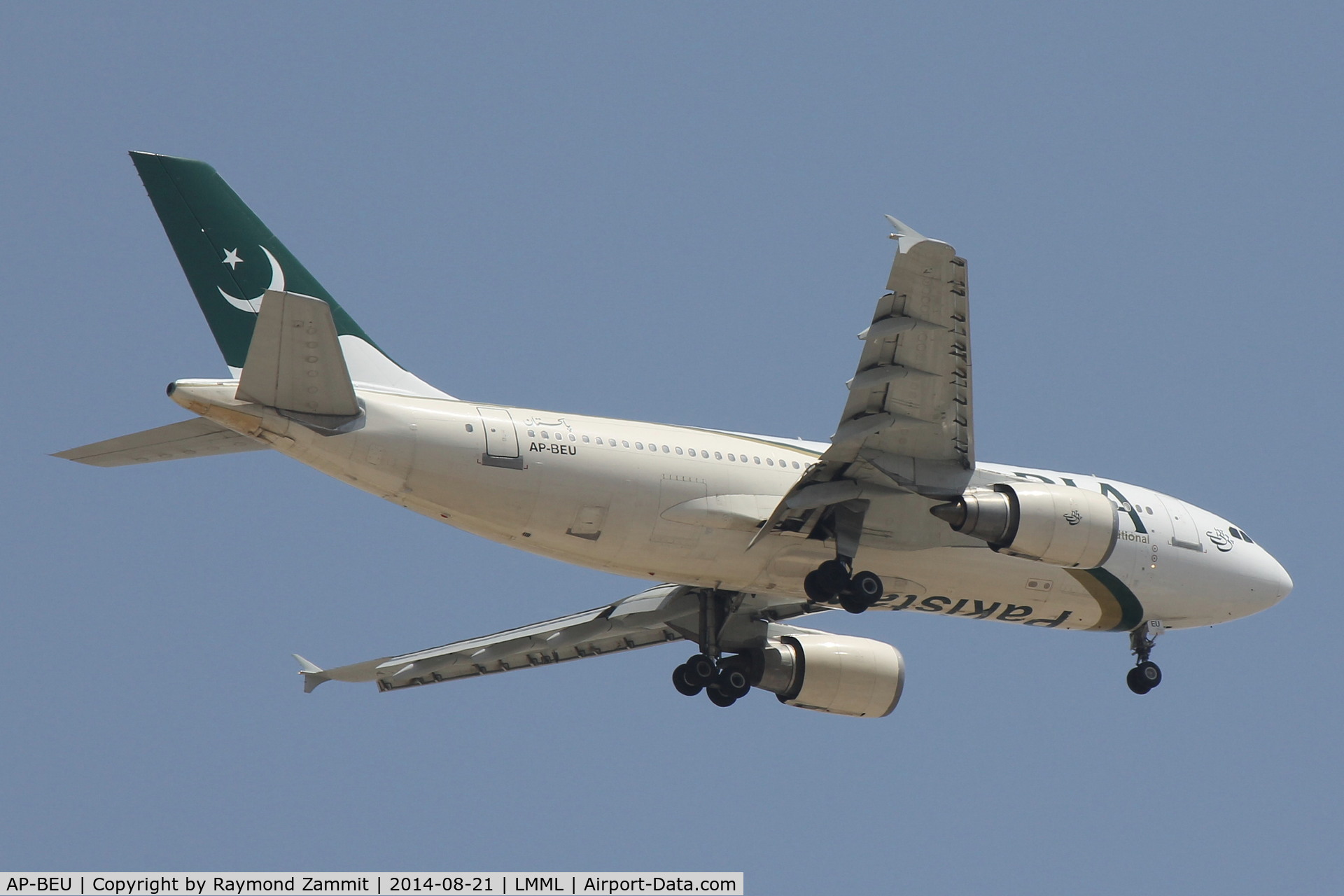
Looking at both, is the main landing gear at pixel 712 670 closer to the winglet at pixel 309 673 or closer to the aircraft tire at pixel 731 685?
the aircraft tire at pixel 731 685

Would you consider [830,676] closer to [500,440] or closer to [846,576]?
[846,576]

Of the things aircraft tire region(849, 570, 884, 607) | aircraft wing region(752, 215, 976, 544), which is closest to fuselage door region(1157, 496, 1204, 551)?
Answer: aircraft wing region(752, 215, 976, 544)

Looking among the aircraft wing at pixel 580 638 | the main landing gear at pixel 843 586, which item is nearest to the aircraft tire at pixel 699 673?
the aircraft wing at pixel 580 638

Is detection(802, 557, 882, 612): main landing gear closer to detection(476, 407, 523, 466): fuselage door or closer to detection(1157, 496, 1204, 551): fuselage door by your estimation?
detection(476, 407, 523, 466): fuselage door

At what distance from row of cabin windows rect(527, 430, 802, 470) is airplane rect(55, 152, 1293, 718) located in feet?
0.09

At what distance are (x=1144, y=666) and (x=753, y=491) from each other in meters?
7.63

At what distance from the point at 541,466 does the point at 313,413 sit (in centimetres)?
294

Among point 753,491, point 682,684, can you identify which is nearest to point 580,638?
point 682,684

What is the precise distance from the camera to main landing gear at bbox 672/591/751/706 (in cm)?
2373

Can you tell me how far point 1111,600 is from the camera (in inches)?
931

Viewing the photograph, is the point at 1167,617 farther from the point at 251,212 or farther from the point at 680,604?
the point at 251,212

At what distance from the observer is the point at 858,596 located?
69.1 feet

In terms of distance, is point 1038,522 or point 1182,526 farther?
→ point 1182,526

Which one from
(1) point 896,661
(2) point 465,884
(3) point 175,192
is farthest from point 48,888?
(1) point 896,661
